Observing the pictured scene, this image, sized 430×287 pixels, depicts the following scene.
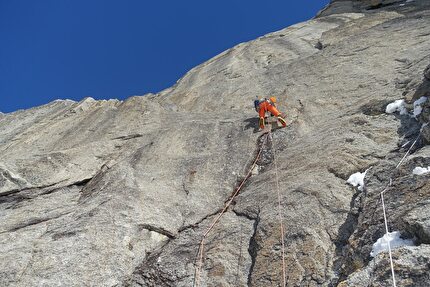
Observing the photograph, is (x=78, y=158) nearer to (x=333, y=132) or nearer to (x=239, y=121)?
(x=239, y=121)

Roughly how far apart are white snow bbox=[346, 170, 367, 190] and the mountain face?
0.40ft

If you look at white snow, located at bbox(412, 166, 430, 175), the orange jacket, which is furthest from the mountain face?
the orange jacket

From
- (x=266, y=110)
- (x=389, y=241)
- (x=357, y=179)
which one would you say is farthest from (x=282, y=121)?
(x=389, y=241)

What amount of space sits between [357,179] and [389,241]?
2.48 m

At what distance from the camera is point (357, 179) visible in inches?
333

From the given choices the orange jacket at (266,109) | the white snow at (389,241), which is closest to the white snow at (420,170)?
the white snow at (389,241)

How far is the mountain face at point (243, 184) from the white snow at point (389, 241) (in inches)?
3.1

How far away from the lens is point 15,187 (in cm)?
1104

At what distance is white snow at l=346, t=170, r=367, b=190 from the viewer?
8.27 meters

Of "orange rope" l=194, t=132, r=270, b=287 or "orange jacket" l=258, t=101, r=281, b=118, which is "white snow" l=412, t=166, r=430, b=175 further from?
"orange jacket" l=258, t=101, r=281, b=118

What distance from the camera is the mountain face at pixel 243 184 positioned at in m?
7.18

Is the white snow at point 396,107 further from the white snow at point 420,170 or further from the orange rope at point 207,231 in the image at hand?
the white snow at point 420,170

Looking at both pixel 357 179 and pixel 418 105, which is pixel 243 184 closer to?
pixel 357 179

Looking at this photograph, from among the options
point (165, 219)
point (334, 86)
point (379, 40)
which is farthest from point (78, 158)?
point (379, 40)
